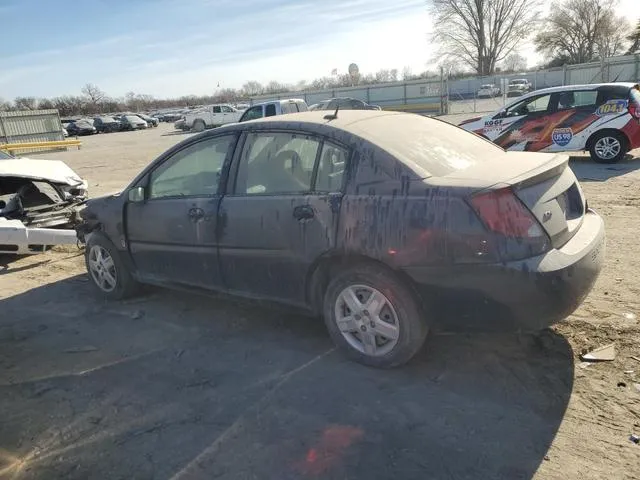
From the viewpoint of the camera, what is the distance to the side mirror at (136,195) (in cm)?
458

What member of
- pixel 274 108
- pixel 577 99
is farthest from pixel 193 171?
pixel 274 108

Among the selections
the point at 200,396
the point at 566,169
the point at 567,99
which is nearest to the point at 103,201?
the point at 200,396

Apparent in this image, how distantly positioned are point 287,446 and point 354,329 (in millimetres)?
950

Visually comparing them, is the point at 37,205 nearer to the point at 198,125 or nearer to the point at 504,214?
the point at 504,214

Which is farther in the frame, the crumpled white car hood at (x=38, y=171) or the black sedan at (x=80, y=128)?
the black sedan at (x=80, y=128)

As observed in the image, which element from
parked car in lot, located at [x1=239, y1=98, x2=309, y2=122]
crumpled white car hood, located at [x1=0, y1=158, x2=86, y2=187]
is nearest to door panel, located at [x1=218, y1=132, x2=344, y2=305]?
crumpled white car hood, located at [x1=0, y1=158, x2=86, y2=187]

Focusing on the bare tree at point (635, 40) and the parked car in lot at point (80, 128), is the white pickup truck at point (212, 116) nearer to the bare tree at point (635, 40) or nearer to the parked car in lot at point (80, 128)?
the parked car in lot at point (80, 128)

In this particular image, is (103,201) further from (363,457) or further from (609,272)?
(609,272)

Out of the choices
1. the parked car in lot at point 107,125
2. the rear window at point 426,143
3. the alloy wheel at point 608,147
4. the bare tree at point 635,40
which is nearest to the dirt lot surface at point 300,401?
the rear window at point 426,143

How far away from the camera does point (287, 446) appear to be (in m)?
2.78

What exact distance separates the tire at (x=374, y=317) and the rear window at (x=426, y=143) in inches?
28.5

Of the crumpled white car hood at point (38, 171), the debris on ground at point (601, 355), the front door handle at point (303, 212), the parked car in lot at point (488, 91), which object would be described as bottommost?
the debris on ground at point (601, 355)

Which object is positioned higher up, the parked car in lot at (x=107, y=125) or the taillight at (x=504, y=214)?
the parked car in lot at (x=107, y=125)

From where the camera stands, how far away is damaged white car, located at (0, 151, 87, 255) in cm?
628
